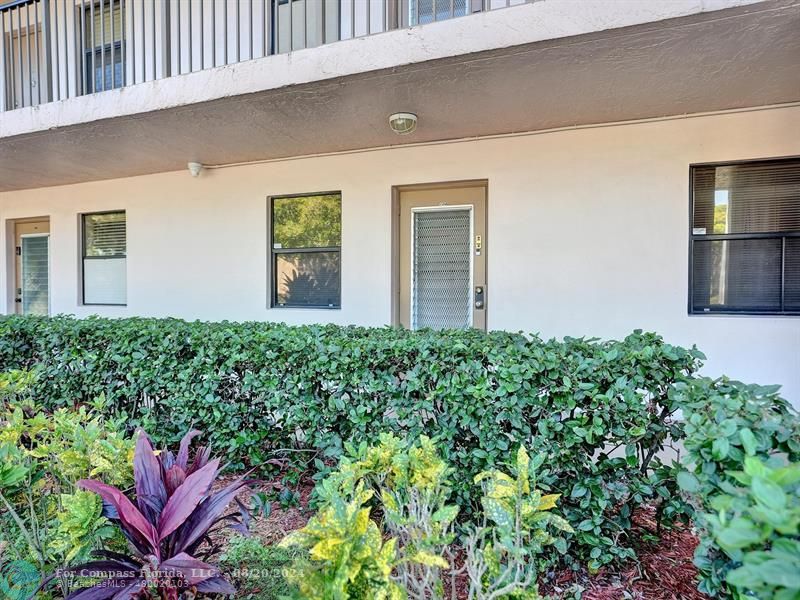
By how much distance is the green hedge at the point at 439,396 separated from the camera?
198 centimetres

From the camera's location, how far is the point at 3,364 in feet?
12.3

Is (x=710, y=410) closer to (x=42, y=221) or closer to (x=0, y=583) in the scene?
(x=0, y=583)

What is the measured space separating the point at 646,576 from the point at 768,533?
57.4 inches

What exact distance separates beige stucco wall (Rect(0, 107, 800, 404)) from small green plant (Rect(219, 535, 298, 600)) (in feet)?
9.47

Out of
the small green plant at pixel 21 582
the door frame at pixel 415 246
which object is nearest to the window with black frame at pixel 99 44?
the door frame at pixel 415 246

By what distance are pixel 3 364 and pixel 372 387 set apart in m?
3.52

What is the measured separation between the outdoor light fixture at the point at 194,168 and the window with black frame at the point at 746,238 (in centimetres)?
537

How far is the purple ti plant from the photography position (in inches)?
60.3

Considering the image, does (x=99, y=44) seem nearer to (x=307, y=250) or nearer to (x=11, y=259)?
(x=11, y=259)

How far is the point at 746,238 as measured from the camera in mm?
3865

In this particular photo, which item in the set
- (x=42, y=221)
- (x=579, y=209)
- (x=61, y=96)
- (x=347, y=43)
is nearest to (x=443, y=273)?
(x=579, y=209)

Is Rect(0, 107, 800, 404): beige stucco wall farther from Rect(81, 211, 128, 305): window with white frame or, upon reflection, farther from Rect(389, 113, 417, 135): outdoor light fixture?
Rect(81, 211, 128, 305): window with white frame

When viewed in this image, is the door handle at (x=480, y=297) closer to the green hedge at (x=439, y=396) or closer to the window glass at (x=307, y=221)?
the window glass at (x=307, y=221)

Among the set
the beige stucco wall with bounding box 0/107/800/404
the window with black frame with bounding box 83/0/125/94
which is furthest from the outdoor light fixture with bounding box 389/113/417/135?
the window with black frame with bounding box 83/0/125/94
